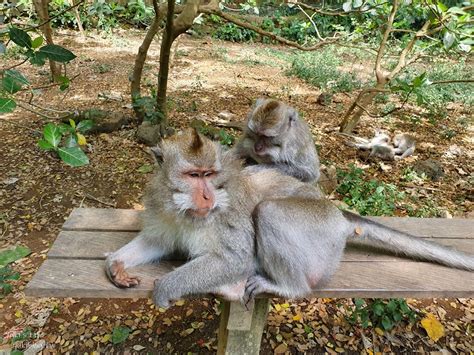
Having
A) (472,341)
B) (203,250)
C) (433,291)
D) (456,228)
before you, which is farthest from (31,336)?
(472,341)

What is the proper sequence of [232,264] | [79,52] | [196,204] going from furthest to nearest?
[79,52]
[232,264]
[196,204]

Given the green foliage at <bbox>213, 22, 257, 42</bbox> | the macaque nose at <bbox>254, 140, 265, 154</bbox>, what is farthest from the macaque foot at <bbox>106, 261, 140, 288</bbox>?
the green foliage at <bbox>213, 22, 257, 42</bbox>

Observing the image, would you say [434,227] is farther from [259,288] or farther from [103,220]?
[103,220]

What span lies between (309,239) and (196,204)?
2.61 feet

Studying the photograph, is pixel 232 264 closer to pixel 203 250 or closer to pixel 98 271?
pixel 203 250

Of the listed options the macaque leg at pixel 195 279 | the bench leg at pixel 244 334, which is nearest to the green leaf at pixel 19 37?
the macaque leg at pixel 195 279

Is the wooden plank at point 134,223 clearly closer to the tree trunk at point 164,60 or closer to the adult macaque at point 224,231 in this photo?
the adult macaque at point 224,231

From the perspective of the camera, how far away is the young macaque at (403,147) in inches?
267

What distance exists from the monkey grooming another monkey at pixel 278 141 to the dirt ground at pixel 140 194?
1.46 m

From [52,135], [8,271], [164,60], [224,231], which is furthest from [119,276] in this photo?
[164,60]

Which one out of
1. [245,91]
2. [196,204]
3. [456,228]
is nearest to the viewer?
[196,204]

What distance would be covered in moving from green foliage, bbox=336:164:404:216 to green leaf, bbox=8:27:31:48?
403 cm

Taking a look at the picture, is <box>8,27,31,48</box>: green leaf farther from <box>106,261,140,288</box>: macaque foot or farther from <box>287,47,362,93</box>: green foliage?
<box>287,47,362,93</box>: green foliage

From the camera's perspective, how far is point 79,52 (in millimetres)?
11117
